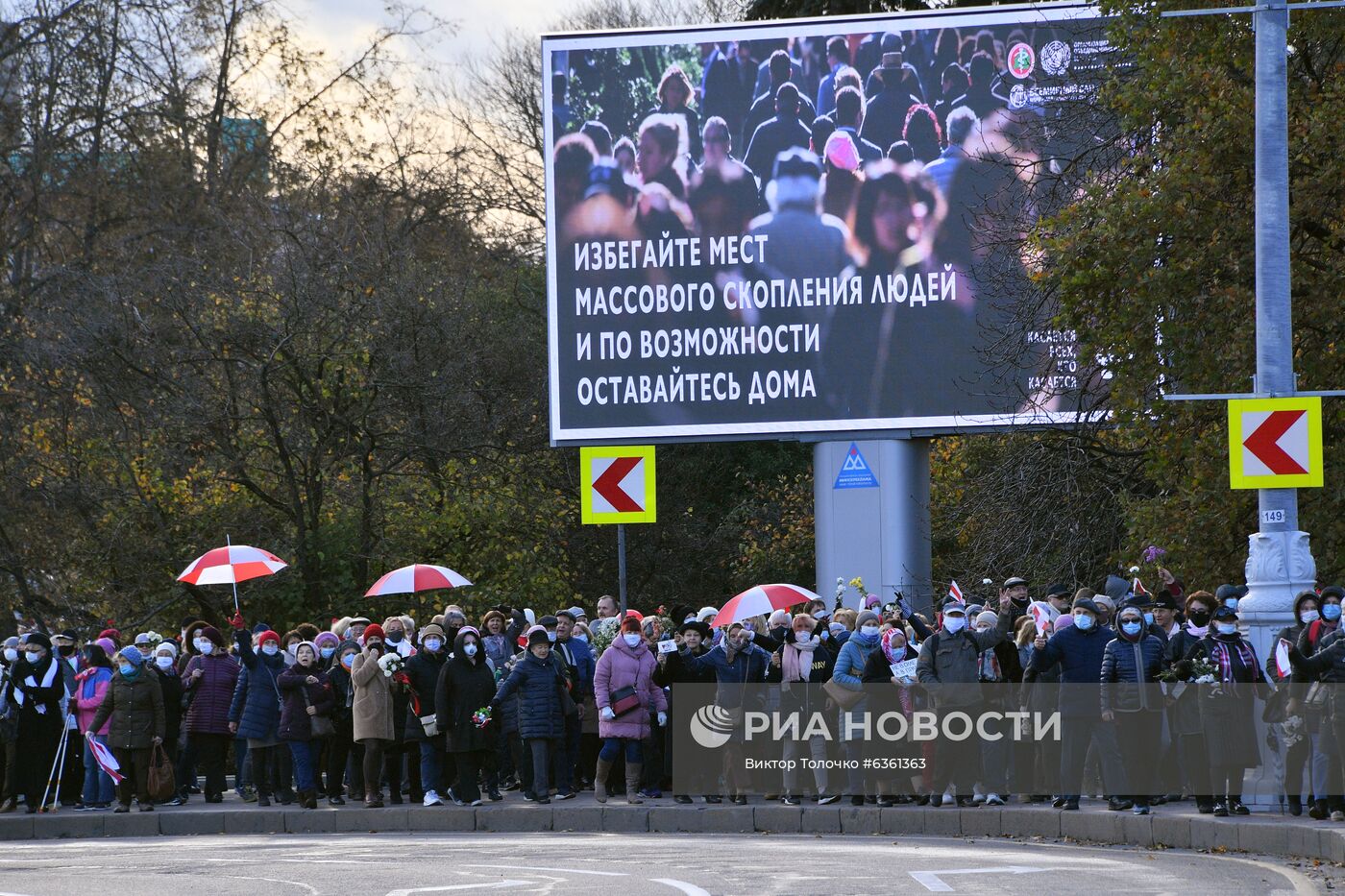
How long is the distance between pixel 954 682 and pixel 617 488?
4278 millimetres

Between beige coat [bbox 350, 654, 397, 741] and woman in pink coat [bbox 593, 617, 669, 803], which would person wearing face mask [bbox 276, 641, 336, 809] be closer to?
beige coat [bbox 350, 654, 397, 741]

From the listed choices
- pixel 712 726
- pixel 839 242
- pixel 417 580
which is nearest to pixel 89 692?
pixel 417 580

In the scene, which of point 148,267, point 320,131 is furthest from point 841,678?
point 320,131

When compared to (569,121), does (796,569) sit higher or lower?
lower

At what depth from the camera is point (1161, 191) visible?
65.8 ft

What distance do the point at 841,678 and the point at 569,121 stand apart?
837cm

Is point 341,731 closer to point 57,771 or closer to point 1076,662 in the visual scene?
point 57,771

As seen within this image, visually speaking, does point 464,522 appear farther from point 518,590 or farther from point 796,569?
point 796,569

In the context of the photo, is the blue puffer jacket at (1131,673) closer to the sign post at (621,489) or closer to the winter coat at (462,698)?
the sign post at (621,489)

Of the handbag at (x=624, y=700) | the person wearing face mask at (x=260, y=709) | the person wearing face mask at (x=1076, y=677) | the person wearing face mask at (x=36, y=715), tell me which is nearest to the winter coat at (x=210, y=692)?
the person wearing face mask at (x=260, y=709)

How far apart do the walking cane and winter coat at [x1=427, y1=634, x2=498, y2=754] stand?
4.05 m

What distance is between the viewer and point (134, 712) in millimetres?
20453

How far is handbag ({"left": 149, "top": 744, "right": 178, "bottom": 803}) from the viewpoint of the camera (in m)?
20.5

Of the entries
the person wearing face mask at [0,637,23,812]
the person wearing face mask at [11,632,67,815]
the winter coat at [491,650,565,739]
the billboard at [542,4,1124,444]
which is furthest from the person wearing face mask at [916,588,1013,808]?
the person wearing face mask at [0,637,23,812]
